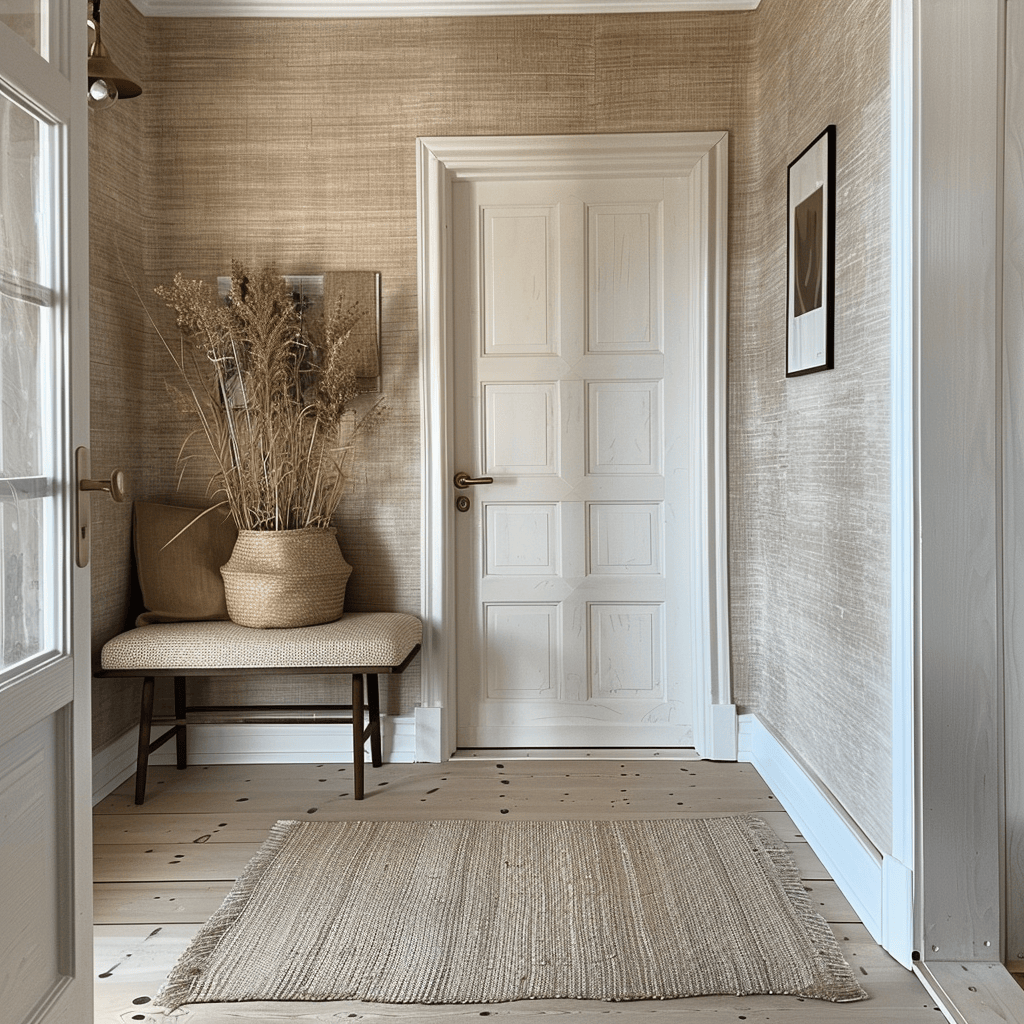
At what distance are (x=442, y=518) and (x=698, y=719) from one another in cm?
113

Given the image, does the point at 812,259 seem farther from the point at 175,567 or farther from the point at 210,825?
the point at 210,825

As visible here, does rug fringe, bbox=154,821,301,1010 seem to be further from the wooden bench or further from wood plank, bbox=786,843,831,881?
wood plank, bbox=786,843,831,881

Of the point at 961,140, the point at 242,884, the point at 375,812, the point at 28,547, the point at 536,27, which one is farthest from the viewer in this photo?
the point at 536,27

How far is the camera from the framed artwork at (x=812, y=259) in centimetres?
244

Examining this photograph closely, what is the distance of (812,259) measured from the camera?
8.54 feet

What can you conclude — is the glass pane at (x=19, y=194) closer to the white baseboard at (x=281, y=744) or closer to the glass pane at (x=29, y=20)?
the glass pane at (x=29, y=20)

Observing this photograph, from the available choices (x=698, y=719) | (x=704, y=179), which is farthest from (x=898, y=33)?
(x=698, y=719)

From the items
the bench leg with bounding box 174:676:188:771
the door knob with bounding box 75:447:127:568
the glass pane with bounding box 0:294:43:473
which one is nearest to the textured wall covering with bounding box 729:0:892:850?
the door knob with bounding box 75:447:127:568

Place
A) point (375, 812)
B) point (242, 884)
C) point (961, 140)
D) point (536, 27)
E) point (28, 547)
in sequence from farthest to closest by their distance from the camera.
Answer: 1. point (536, 27)
2. point (375, 812)
3. point (242, 884)
4. point (961, 140)
5. point (28, 547)

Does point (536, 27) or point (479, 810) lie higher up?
point (536, 27)

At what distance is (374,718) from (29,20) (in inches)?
93.3

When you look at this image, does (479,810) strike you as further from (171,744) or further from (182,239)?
(182,239)

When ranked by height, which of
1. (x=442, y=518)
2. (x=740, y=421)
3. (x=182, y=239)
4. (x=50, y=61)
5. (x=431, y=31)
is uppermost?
(x=431, y=31)

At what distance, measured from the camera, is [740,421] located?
10.9ft
